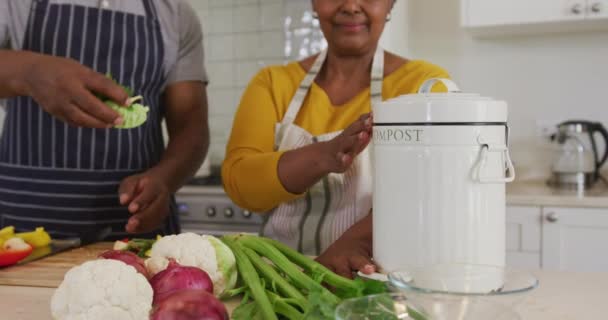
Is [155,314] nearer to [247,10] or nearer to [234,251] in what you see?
[234,251]

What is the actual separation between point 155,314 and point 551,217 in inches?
65.8

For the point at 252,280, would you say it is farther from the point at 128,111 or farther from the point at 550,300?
the point at 128,111

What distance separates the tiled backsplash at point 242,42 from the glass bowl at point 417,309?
6.52ft

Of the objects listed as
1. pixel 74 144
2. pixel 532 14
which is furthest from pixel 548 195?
pixel 74 144

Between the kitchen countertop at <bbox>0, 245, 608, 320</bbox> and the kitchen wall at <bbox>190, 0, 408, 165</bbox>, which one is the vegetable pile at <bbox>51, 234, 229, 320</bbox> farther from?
the kitchen wall at <bbox>190, 0, 408, 165</bbox>

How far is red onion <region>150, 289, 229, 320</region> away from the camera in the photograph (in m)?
0.58

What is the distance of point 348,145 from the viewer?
32.4 inches

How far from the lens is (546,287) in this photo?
816 mm

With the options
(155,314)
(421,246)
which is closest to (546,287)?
(421,246)

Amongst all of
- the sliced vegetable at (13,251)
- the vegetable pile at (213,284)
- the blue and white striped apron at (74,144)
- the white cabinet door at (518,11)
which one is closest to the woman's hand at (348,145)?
the vegetable pile at (213,284)

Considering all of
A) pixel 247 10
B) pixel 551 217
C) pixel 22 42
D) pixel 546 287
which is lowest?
pixel 551 217

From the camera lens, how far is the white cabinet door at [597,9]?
2076mm

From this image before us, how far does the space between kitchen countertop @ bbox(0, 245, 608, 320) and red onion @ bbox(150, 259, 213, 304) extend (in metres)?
0.08

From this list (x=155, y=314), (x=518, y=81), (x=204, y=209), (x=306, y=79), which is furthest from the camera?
(x=518, y=81)
